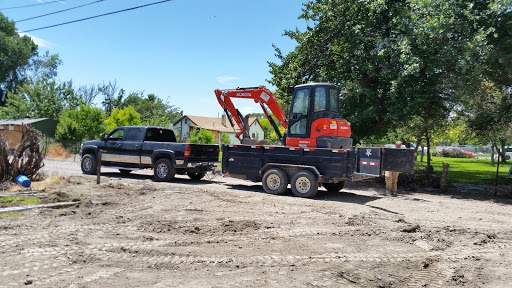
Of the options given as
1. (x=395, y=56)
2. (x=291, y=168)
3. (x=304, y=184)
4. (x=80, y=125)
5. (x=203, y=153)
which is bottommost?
(x=304, y=184)

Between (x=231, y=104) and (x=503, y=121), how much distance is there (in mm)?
11238

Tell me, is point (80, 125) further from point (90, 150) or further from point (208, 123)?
point (208, 123)

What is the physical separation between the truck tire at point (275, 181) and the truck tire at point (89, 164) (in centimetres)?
806

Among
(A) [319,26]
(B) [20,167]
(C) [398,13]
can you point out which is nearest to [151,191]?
(B) [20,167]

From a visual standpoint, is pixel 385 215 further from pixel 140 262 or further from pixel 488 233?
pixel 140 262

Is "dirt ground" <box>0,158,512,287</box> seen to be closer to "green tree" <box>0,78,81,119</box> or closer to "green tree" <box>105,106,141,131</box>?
"green tree" <box>105,106,141,131</box>

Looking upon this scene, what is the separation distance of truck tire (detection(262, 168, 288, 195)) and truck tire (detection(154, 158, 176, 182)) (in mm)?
3913

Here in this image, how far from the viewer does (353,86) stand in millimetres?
15062

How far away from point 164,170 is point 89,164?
407cm

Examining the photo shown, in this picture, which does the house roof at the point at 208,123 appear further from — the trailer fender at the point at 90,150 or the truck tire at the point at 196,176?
the truck tire at the point at 196,176

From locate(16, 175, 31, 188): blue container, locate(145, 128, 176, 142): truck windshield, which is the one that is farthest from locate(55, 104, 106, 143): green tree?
locate(16, 175, 31, 188): blue container

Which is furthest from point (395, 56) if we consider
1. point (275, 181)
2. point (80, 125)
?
point (80, 125)

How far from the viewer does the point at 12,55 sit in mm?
58750

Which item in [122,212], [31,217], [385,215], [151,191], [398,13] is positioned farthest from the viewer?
[398,13]
